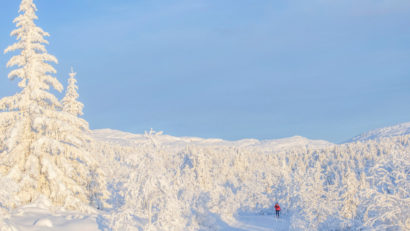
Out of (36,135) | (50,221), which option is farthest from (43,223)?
(36,135)

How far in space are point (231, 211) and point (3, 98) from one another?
2636 cm

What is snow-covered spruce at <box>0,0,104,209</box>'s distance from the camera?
1942 centimetres

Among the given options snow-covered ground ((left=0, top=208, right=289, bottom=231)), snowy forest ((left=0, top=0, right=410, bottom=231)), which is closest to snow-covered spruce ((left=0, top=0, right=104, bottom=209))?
snowy forest ((left=0, top=0, right=410, bottom=231))

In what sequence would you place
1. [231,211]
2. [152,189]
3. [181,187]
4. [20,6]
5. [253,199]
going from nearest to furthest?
1. [152,189]
2. [20,6]
3. [181,187]
4. [231,211]
5. [253,199]

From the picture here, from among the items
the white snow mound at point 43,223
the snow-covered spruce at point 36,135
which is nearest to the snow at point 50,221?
the white snow mound at point 43,223

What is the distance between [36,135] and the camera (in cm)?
2061

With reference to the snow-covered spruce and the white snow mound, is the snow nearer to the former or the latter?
the white snow mound

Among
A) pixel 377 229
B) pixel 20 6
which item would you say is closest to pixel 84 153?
pixel 20 6

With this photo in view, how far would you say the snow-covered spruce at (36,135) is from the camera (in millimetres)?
19422

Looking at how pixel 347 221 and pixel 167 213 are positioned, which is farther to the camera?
pixel 347 221

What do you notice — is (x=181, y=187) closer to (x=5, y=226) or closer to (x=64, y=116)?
(x=64, y=116)

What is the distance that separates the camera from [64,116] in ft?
70.4

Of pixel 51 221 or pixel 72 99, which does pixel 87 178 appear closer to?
pixel 51 221

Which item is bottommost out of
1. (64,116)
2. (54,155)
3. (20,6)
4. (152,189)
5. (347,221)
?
(347,221)
